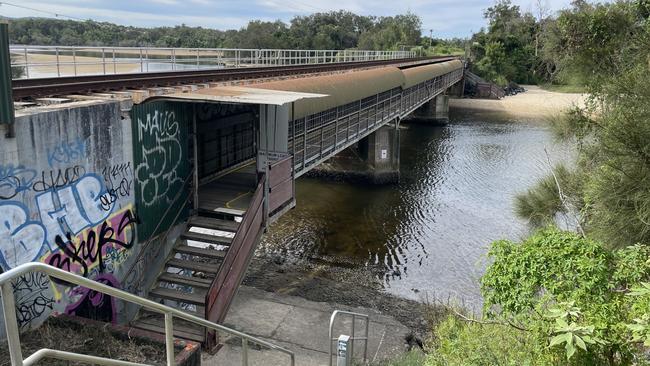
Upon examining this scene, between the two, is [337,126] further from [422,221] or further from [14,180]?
[14,180]

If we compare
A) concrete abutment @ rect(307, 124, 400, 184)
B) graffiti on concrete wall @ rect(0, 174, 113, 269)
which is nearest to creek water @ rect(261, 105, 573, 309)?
concrete abutment @ rect(307, 124, 400, 184)

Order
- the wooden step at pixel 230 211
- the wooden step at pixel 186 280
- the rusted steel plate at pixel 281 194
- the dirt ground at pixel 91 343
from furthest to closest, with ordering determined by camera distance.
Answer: the rusted steel plate at pixel 281 194, the wooden step at pixel 230 211, the wooden step at pixel 186 280, the dirt ground at pixel 91 343

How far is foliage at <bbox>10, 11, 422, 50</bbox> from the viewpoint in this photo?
36.8 metres

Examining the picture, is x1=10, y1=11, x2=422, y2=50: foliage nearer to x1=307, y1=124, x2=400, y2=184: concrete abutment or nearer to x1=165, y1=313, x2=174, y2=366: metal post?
x1=307, y1=124, x2=400, y2=184: concrete abutment

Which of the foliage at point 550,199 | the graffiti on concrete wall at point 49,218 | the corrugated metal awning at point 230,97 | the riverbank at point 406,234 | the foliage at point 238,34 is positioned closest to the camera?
the graffiti on concrete wall at point 49,218

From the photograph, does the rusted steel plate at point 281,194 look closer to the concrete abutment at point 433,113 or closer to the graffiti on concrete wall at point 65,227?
the graffiti on concrete wall at point 65,227

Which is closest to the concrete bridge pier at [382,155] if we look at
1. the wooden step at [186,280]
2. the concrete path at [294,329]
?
the concrete path at [294,329]

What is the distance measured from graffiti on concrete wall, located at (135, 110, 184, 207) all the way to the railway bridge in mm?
22

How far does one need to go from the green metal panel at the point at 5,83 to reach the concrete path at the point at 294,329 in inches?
203

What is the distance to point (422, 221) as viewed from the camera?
2477 cm

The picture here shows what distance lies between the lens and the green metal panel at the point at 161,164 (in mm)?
9789

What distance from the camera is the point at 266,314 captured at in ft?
40.7

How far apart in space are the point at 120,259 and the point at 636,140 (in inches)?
399

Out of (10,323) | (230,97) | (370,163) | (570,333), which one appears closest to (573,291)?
(570,333)
